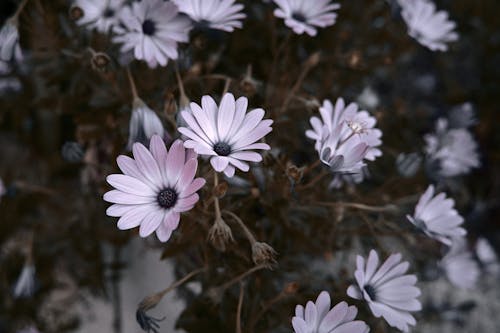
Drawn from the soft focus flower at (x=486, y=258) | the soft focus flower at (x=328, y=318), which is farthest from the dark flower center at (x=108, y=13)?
the soft focus flower at (x=486, y=258)

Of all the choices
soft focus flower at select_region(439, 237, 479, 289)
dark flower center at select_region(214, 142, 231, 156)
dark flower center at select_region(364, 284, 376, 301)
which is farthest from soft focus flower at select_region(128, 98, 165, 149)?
soft focus flower at select_region(439, 237, 479, 289)

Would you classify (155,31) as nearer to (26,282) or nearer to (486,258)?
(26,282)

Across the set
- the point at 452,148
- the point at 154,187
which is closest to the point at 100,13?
the point at 154,187

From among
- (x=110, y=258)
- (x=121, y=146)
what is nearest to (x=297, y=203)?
(x=121, y=146)

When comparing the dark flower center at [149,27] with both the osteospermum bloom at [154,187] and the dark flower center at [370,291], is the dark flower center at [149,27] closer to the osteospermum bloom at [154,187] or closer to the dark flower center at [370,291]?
the osteospermum bloom at [154,187]

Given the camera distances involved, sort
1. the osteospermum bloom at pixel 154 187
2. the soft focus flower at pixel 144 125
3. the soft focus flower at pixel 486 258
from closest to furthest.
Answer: the osteospermum bloom at pixel 154 187 < the soft focus flower at pixel 144 125 < the soft focus flower at pixel 486 258

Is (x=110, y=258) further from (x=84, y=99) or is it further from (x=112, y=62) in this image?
(x=112, y=62)

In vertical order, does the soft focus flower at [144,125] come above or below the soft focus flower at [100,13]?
below
